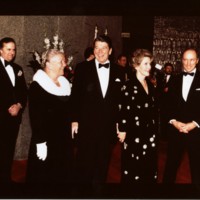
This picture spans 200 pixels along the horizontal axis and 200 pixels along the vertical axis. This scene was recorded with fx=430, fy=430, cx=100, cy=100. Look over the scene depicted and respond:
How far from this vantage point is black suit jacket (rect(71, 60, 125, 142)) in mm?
4090

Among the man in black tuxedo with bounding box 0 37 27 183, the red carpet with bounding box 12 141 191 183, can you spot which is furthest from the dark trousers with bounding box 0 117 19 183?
the red carpet with bounding box 12 141 191 183

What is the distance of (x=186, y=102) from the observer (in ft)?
13.6

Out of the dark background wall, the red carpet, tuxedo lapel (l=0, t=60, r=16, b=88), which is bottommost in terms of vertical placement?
the red carpet

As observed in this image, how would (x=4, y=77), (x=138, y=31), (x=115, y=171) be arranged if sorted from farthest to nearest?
(x=138, y=31), (x=115, y=171), (x=4, y=77)

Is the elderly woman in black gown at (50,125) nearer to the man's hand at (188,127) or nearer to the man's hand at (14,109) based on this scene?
the man's hand at (14,109)

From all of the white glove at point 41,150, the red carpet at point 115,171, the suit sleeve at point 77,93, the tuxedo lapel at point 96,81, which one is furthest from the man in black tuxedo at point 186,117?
the white glove at point 41,150

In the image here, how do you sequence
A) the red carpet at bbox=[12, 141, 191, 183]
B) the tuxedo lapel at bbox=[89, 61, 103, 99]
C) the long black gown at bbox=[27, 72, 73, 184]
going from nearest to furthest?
the long black gown at bbox=[27, 72, 73, 184] → the tuxedo lapel at bbox=[89, 61, 103, 99] → the red carpet at bbox=[12, 141, 191, 183]

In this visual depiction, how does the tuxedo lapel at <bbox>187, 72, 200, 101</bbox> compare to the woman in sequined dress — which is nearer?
the woman in sequined dress

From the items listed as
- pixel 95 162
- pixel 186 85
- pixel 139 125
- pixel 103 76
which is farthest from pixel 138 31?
pixel 139 125

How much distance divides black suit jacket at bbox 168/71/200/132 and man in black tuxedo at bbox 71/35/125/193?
0.53m

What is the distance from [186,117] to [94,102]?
0.90 m

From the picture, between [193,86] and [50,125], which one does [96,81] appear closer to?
[50,125]

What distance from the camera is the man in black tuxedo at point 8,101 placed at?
443 cm

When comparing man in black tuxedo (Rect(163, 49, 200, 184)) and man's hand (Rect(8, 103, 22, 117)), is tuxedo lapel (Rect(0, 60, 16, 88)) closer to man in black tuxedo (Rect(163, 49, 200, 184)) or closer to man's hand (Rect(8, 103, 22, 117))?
man's hand (Rect(8, 103, 22, 117))
